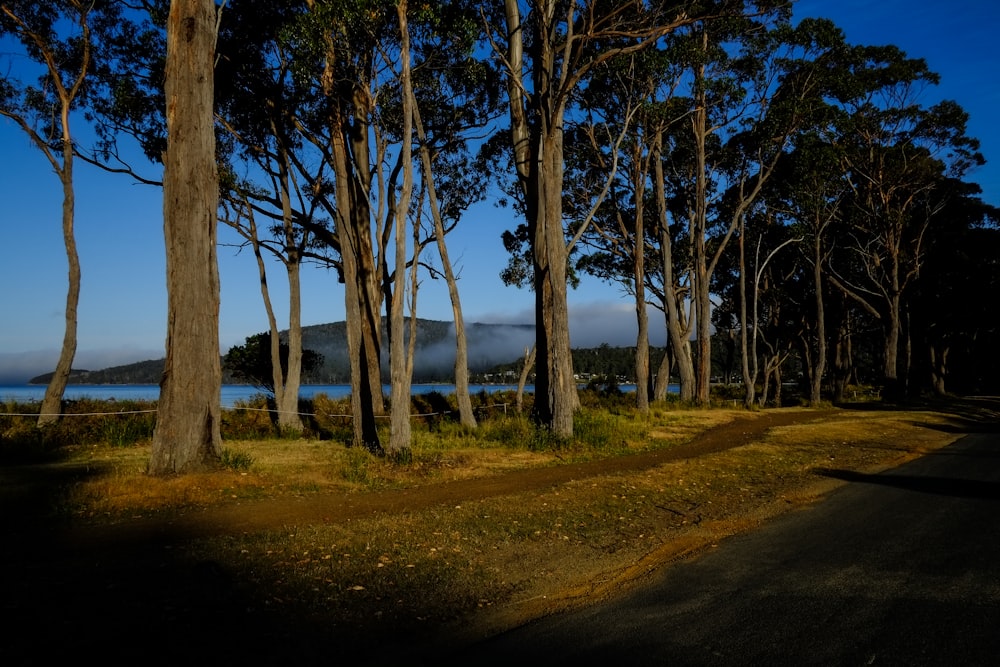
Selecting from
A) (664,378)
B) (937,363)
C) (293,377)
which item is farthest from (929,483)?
(937,363)

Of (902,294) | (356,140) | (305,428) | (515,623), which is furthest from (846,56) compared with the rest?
(515,623)

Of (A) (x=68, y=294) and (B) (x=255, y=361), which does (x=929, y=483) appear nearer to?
(A) (x=68, y=294)

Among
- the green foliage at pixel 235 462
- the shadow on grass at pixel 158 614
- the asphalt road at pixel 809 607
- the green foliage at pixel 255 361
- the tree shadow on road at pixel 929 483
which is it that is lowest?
the tree shadow on road at pixel 929 483

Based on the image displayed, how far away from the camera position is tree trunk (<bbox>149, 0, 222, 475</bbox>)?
972 cm

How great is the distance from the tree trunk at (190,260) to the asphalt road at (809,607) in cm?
700

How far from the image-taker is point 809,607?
4688 mm

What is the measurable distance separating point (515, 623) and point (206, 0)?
34.3ft

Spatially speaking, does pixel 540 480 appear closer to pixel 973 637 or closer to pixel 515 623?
pixel 515 623

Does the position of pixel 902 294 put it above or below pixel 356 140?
below

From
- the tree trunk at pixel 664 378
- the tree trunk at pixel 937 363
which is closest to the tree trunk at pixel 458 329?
the tree trunk at pixel 664 378

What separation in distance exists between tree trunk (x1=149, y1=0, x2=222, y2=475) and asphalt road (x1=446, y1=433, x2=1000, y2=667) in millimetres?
7003

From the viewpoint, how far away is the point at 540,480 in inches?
404

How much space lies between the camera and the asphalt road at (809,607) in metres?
3.94

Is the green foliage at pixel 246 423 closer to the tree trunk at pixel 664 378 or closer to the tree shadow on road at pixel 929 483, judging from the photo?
the tree shadow on road at pixel 929 483
